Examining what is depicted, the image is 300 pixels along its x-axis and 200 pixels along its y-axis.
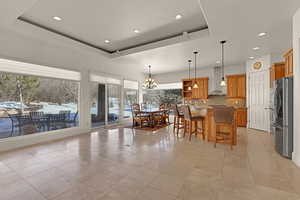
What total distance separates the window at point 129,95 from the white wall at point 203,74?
192 cm

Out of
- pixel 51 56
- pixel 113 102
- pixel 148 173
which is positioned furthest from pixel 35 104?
pixel 148 173

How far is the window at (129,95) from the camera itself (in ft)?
25.2

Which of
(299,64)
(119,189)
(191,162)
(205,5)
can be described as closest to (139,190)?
(119,189)

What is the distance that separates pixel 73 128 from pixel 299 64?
21.2 feet

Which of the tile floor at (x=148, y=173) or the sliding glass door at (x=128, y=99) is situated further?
the sliding glass door at (x=128, y=99)

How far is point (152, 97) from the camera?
9562 mm

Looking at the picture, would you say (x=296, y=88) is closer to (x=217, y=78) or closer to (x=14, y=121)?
(x=217, y=78)

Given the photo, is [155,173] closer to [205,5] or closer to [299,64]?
[205,5]

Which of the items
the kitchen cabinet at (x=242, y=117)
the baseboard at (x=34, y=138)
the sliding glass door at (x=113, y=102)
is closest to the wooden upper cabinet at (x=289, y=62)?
the kitchen cabinet at (x=242, y=117)

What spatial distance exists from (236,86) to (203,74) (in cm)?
179

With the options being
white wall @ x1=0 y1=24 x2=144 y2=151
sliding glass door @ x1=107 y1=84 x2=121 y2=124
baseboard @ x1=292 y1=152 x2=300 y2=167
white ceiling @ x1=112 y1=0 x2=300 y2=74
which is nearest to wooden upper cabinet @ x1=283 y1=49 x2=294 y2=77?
white ceiling @ x1=112 y1=0 x2=300 y2=74

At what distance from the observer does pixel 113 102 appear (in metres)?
7.01

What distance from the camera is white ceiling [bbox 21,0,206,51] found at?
2.89m

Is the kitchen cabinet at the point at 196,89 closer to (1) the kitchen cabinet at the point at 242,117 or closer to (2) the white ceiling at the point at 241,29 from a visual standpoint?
(1) the kitchen cabinet at the point at 242,117
